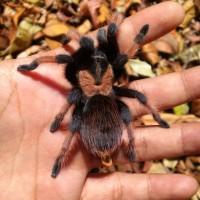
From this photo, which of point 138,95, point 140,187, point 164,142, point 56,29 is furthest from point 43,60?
point 140,187

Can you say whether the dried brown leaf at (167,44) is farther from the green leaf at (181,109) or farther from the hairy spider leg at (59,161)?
the hairy spider leg at (59,161)

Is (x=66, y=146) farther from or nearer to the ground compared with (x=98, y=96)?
nearer to the ground

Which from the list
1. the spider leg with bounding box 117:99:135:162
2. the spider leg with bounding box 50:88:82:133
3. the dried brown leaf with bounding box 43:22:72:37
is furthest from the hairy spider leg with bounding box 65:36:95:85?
the dried brown leaf with bounding box 43:22:72:37

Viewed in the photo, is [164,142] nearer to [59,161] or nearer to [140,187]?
[140,187]

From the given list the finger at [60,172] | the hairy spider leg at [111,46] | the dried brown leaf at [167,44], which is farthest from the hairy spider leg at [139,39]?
the dried brown leaf at [167,44]

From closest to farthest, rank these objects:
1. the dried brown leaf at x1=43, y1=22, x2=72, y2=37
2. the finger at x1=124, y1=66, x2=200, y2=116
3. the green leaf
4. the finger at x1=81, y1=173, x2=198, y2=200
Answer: the finger at x1=81, y1=173, x2=198, y2=200 → the finger at x1=124, y1=66, x2=200, y2=116 → the green leaf → the dried brown leaf at x1=43, y1=22, x2=72, y2=37

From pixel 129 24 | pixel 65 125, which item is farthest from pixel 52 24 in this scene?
pixel 65 125

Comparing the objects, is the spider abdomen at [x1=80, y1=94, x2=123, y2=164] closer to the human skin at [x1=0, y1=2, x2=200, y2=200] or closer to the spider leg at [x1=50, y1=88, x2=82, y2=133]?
the spider leg at [x1=50, y1=88, x2=82, y2=133]

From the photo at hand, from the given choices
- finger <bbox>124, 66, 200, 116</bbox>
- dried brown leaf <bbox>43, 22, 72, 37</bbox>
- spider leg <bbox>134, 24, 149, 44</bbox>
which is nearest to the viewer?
spider leg <bbox>134, 24, 149, 44</bbox>
